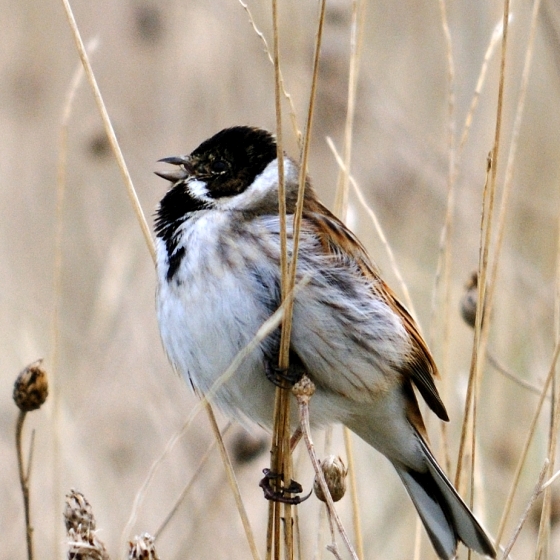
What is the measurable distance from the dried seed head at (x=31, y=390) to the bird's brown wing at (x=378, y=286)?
2.81ft

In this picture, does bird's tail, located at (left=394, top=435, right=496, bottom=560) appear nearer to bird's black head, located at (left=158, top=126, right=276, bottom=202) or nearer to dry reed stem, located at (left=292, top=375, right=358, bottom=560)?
dry reed stem, located at (left=292, top=375, right=358, bottom=560)

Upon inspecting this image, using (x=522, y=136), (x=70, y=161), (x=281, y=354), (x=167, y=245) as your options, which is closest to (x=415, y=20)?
(x=522, y=136)

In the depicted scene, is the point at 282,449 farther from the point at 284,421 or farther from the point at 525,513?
the point at 525,513

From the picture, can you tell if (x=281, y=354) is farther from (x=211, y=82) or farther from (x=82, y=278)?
(x=82, y=278)

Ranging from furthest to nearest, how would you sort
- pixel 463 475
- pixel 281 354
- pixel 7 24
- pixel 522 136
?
pixel 7 24 → pixel 522 136 → pixel 463 475 → pixel 281 354

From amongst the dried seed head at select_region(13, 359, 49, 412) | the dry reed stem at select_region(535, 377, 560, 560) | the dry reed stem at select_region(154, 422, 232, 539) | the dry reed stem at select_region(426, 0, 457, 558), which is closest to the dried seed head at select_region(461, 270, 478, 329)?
the dry reed stem at select_region(426, 0, 457, 558)

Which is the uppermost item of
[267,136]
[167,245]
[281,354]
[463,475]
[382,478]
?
[267,136]

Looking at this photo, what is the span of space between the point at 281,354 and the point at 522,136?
2.21 meters

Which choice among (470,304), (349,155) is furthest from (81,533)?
(470,304)

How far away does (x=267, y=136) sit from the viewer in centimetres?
279

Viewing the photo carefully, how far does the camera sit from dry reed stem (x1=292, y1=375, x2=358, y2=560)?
1771 mm

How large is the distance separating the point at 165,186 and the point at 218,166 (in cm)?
161

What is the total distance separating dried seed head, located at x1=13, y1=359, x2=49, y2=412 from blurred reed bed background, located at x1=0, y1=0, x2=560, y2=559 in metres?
1.04

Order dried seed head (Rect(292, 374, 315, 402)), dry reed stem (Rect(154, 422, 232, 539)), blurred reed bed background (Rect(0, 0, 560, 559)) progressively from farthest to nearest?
blurred reed bed background (Rect(0, 0, 560, 559)) → dry reed stem (Rect(154, 422, 232, 539)) → dried seed head (Rect(292, 374, 315, 402))
